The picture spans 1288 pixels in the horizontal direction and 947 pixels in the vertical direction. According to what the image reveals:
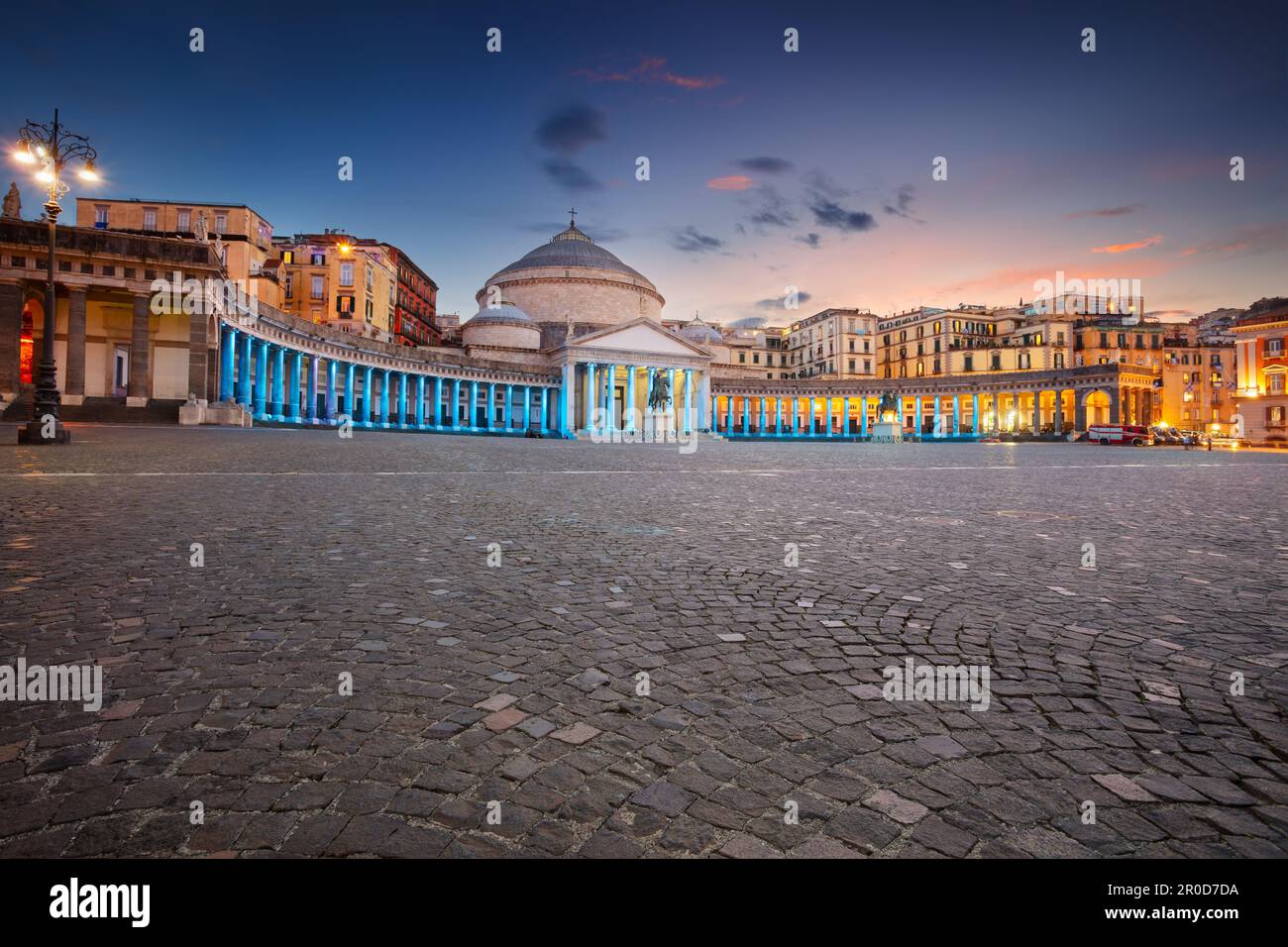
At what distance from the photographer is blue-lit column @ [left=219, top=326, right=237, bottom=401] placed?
109ft

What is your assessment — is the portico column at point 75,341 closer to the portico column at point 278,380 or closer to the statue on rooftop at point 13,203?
the statue on rooftop at point 13,203

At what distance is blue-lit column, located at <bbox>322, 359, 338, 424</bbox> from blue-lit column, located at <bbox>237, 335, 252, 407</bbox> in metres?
6.75

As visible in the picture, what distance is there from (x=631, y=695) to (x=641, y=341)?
66.1 meters

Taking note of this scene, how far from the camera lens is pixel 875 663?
2756 mm

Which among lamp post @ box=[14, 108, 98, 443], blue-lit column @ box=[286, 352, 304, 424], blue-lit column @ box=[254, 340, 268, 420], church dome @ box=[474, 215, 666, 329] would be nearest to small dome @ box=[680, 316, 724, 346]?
church dome @ box=[474, 215, 666, 329]

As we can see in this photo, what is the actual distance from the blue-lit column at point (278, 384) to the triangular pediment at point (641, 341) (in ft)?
93.3

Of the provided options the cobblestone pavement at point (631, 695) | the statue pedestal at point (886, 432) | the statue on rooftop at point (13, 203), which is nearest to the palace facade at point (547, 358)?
the statue on rooftop at point (13, 203)

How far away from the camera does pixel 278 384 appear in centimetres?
4097

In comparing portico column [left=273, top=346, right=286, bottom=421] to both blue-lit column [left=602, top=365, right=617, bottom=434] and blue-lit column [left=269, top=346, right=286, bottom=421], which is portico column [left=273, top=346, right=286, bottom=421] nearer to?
blue-lit column [left=269, top=346, right=286, bottom=421]

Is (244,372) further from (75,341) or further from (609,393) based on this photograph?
(609,393)

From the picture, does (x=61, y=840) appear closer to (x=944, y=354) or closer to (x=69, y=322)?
(x=69, y=322)

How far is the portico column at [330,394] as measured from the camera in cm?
4443

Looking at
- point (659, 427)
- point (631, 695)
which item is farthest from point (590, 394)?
point (631, 695)
